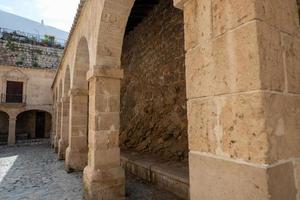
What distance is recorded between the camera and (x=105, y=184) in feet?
10.0

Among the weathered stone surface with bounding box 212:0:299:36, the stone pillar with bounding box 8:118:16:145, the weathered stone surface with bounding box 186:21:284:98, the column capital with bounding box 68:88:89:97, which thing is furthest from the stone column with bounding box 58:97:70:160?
the stone pillar with bounding box 8:118:16:145

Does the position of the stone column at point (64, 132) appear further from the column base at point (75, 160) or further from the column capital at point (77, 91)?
the column capital at point (77, 91)

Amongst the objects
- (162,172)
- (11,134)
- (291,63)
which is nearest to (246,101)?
(291,63)

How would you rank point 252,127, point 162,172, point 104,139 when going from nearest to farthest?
1. point 252,127
2. point 104,139
3. point 162,172

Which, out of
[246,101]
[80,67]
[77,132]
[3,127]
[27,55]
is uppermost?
[27,55]

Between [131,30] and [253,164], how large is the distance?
8.35 metres

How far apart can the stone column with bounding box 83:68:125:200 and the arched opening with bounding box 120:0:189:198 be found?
1.12 m

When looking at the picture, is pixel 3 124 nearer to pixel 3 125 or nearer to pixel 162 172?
pixel 3 125

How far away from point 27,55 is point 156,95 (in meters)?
14.2

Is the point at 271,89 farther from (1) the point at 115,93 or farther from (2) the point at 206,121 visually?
(1) the point at 115,93

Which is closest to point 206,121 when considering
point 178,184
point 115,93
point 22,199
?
point 115,93

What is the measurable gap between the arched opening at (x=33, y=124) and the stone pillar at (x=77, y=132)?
13.1m

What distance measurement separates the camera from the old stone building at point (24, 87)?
45.0 feet

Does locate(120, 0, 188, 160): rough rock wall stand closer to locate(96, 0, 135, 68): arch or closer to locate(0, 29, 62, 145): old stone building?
locate(96, 0, 135, 68): arch
